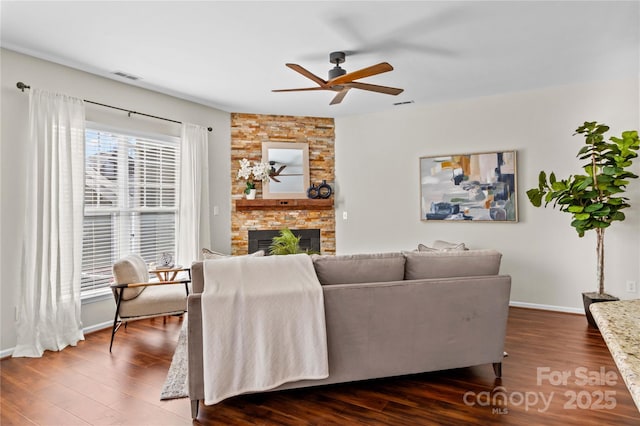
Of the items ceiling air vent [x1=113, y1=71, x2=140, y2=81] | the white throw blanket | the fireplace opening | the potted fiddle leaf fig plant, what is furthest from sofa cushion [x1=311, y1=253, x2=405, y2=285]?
the fireplace opening

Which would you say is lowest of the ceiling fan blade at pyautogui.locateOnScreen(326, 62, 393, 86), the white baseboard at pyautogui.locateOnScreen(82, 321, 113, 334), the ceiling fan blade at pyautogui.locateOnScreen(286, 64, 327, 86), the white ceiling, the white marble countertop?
the white baseboard at pyautogui.locateOnScreen(82, 321, 113, 334)

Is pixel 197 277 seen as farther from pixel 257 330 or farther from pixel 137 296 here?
pixel 137 296

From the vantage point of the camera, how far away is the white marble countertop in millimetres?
686

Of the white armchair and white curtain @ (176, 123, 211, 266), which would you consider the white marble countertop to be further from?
white curtain @ (176, 123, 211, 266)

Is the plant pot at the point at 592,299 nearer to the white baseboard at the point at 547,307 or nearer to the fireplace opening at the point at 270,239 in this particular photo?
the white baseboard at the point at 547,307

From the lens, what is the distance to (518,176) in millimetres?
4801

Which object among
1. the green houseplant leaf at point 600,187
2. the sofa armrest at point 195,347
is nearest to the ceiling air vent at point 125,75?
the sofa armrest at point 195,347

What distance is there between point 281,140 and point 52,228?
3271mm

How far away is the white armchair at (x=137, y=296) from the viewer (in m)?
3.44

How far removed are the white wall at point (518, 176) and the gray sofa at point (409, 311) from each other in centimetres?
240

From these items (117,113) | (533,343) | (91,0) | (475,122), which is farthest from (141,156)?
(533,343)

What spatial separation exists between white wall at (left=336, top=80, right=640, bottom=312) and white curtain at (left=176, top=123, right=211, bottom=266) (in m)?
2.14

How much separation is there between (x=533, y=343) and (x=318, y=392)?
Result: 2.08 meters

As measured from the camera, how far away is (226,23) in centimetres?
299
